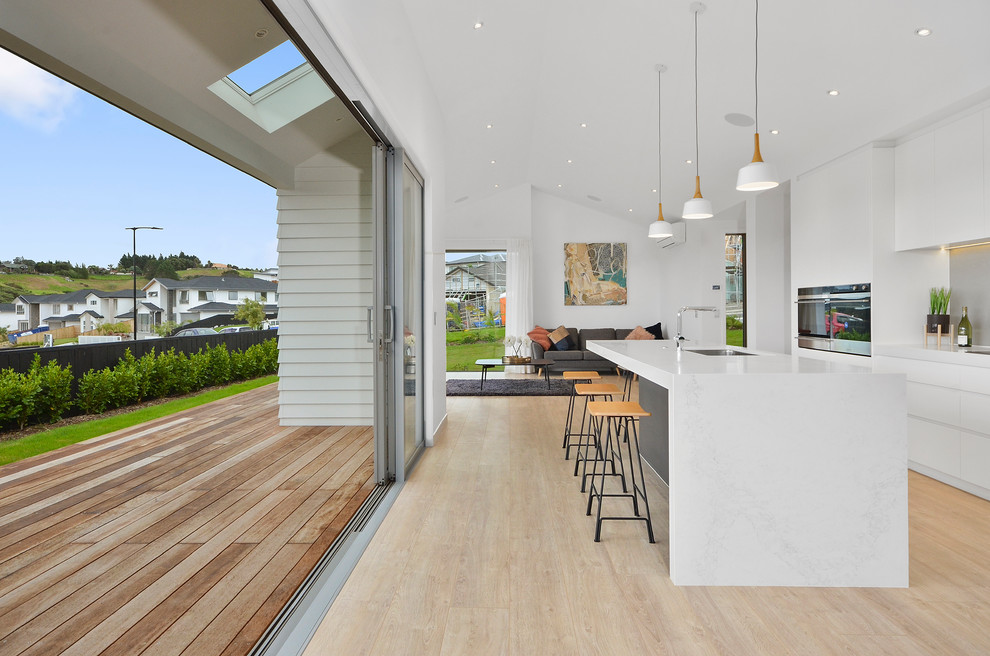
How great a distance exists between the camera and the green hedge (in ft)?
5.65

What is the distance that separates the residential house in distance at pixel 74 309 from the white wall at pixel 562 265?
28.6 feet

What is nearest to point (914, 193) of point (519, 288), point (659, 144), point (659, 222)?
point (659, 222)

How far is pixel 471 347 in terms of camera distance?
1069cm

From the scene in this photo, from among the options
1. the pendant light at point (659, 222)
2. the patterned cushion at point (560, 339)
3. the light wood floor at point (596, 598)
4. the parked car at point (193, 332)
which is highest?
the pendant light at point (659, 222)

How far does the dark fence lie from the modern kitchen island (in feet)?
7.71

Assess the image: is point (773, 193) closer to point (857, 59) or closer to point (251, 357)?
point (857, 59)

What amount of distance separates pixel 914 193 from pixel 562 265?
681 centimetres

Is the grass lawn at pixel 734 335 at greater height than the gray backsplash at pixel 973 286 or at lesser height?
lesser

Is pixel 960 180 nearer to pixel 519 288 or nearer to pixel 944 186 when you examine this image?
pixel 944 186

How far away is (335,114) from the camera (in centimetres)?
428

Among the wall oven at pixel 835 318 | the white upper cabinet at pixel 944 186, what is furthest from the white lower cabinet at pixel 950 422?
the white upper cabinet at pixel 944 186

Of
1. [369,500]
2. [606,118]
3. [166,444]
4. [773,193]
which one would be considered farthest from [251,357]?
[773,193]

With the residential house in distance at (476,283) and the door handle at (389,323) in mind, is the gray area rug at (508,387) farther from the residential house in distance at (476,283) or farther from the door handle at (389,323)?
the door handle at (389,323)

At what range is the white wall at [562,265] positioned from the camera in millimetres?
10641
